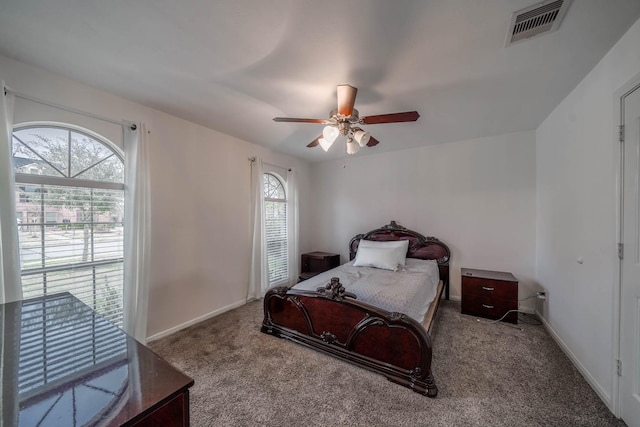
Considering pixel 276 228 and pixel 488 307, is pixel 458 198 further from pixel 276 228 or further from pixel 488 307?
pixel 276 228

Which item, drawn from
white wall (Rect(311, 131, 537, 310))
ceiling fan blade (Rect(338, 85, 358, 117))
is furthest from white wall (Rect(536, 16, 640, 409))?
ceiling fan blade (Rect(338, 85, 358, 117))

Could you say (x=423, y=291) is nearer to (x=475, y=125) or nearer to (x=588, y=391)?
(x=588, y=391)

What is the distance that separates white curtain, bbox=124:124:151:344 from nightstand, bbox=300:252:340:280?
239 cm

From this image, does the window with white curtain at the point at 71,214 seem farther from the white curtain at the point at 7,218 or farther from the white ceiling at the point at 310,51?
the white ceiling at the point at 310,51

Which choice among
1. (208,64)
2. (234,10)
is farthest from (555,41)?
(208,64)

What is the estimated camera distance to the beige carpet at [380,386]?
161 centimetres

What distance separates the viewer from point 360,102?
242 centimetres

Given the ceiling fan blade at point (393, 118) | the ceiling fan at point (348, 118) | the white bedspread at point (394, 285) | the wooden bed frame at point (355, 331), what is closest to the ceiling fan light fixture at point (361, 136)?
the ceiling fan at point (348, 118)

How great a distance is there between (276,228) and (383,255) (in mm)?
1918

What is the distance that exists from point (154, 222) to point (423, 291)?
3043 millimetres

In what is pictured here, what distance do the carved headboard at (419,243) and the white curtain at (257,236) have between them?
5.98ft

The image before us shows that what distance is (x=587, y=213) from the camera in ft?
6.49

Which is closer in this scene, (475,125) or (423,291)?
(423,291)

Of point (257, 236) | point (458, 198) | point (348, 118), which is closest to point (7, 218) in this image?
point (257, 236)
